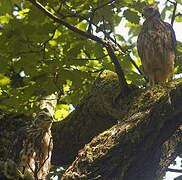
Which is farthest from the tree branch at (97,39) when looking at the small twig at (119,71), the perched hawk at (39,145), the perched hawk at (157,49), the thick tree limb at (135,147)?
the perched hawk at (157,49)

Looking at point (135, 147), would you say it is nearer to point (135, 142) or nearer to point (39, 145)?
point (135, 142)

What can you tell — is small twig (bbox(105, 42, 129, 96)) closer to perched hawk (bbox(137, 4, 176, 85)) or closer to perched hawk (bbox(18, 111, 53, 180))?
perched hawk (bbox(18, 111, 53, 180))

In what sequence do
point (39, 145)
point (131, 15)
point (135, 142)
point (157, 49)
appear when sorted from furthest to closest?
point (157, 49) → point (39, 145) → point (131, 15) → point (135, 142)

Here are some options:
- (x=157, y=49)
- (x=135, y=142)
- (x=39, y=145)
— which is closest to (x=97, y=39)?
(x=135, y=142)

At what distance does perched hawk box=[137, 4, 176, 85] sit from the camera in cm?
500

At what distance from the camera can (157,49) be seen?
16.4 ft

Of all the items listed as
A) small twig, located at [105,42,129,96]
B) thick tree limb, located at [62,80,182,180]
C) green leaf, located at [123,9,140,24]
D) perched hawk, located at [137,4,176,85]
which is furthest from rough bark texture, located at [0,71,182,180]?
perched hawk, located at [137,4,176,85]

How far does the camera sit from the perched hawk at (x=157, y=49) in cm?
500

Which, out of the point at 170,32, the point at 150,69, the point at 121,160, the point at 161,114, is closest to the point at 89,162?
the point at 121,160

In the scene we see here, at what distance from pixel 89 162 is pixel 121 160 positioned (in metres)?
0.30

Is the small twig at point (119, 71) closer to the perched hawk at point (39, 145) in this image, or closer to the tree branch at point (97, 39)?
the tree branch at point (97, 39)

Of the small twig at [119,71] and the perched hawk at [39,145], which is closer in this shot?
the small twig at [119,71]

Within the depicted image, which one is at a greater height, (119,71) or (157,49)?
(157,49)

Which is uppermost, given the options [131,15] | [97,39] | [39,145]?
[131,15]
